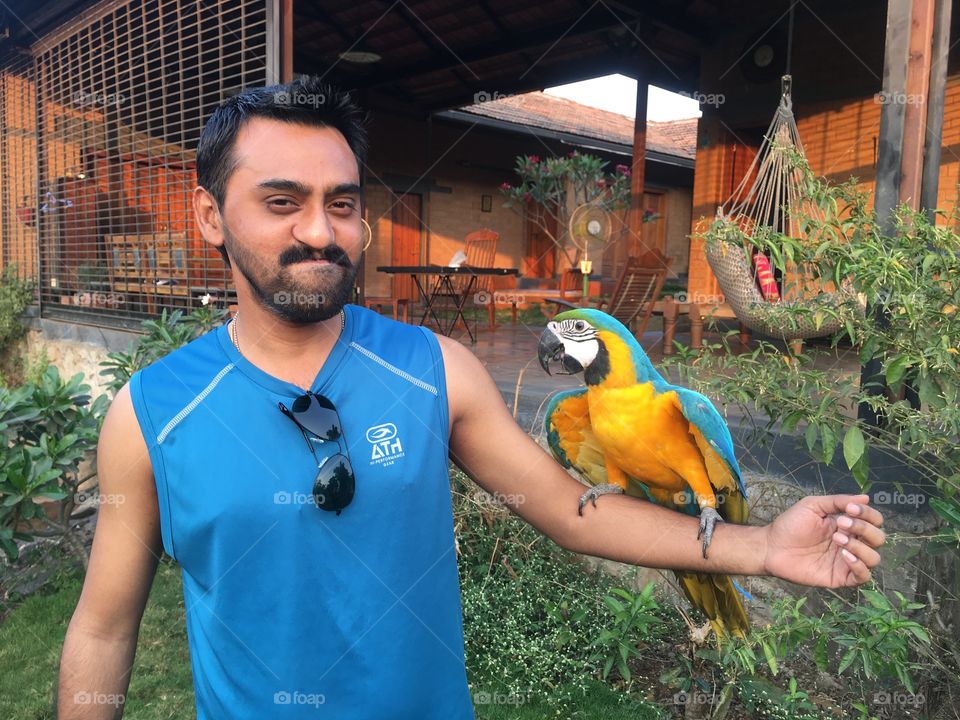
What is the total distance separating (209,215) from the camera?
1278 millimetres

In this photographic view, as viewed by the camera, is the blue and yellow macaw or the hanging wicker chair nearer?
the blue and yellow macaw

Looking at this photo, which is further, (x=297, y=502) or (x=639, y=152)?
(x=639, y=152)

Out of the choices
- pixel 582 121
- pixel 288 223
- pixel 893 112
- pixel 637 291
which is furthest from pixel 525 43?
pixel 582 121

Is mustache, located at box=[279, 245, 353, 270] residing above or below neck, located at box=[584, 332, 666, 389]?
above

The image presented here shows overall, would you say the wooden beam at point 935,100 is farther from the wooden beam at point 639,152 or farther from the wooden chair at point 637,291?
the wooden beam at point 639,152

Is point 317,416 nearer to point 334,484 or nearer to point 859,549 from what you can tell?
point 334,484

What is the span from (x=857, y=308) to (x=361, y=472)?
5.28ft

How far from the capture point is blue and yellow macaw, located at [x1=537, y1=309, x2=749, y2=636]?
1.50 m

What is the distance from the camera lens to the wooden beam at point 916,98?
100 inches

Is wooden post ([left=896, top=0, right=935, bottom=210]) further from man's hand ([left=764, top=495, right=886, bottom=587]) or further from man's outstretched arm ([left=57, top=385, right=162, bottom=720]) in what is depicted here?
man's outstretched arm ([left=57, top=385, right=162, bottom=720])

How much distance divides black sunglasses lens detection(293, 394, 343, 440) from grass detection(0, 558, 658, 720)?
75.1 inches

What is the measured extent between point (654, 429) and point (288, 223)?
2.97 feet

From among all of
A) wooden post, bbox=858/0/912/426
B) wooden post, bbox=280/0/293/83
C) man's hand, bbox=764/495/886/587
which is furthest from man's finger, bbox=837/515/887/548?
wooden post, bbox=280/0/293/83

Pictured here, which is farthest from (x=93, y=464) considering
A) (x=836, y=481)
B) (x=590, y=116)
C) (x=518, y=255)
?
→ (x=590, y=116)
